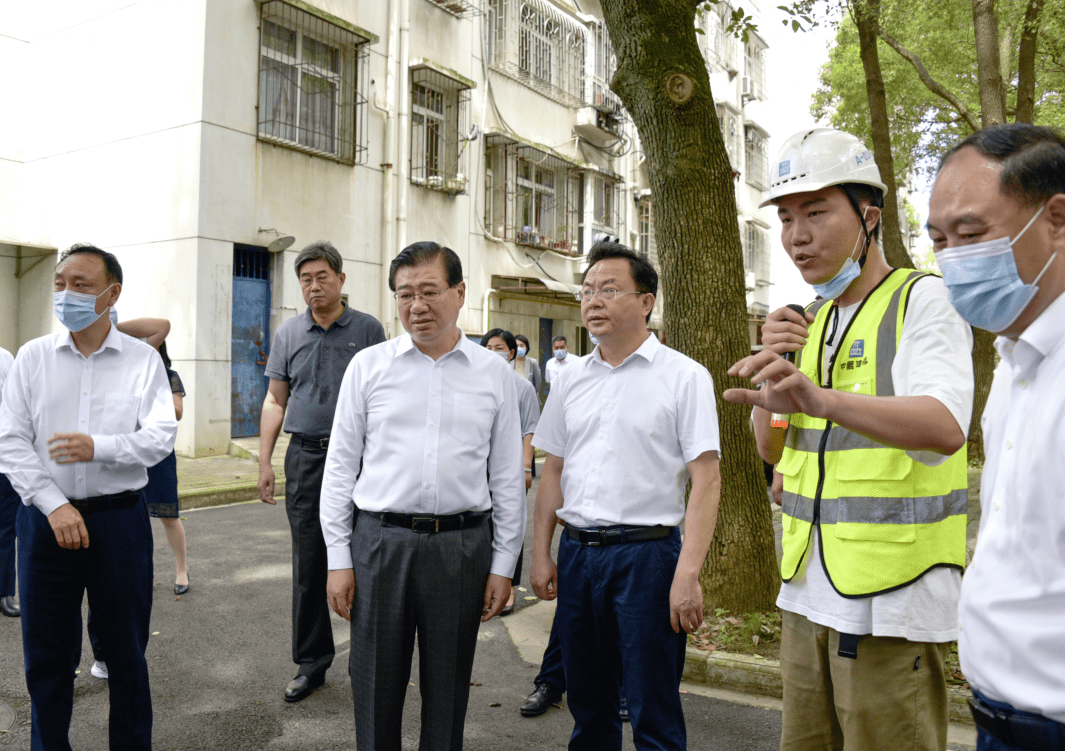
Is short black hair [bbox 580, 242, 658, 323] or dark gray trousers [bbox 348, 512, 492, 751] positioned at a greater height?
short black hair [bbox 580, 242, 658, 323]

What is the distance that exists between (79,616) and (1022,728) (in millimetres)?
3269

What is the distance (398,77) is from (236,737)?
13.2m

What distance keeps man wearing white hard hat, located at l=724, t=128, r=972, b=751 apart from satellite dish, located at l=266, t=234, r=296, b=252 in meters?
11.5

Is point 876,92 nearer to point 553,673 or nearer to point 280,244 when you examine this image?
point 280,244

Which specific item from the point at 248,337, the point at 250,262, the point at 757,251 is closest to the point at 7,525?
the point at 248,337

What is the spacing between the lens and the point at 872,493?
2078 mm

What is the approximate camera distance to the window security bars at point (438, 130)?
15.7m

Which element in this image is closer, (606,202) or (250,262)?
(250,262)

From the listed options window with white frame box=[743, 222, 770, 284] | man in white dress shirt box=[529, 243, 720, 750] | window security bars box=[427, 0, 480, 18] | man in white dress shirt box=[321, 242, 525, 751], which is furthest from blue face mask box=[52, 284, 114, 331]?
window with white frame box=[743, 222, 770, 284]

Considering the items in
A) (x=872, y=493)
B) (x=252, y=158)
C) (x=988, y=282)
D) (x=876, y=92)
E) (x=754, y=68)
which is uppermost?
(x=754, y=68)

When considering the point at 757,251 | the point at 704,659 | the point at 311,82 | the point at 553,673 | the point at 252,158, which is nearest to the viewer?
the point at 553,673

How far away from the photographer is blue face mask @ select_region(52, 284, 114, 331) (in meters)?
3.34

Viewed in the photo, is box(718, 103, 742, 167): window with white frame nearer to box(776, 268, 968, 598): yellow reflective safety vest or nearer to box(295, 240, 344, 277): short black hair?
box(295, 240, 344, 277): short black hair

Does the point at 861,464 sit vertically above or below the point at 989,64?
below
